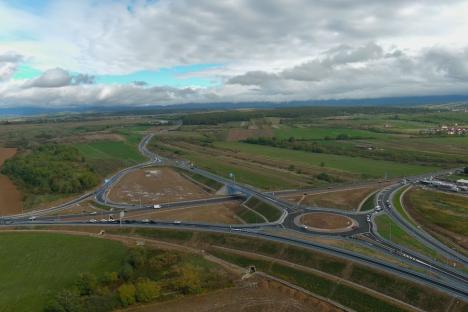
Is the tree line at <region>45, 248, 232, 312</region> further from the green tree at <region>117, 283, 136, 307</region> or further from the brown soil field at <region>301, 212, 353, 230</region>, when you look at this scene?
the brown soil field at <region>301, 212, 353, 230</region>

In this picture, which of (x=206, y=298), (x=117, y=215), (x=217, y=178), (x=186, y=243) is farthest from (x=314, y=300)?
(x=217, y=178)

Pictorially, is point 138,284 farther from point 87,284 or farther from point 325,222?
point 325,222

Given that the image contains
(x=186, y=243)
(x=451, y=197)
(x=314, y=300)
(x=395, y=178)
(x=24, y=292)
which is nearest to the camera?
(x=314, y=300)

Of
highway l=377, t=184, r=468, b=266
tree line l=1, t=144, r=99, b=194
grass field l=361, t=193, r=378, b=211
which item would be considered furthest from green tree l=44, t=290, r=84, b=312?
tree line l=1, t=144, r=99, b=194

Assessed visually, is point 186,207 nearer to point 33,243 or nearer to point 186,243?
point 186,243

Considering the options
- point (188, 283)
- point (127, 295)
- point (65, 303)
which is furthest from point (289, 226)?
point (65, 303)

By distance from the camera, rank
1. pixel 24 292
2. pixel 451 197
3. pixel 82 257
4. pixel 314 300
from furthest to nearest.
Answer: pixel 451 197
pixel 82 257
pixel 24 292
pixel 314 300
